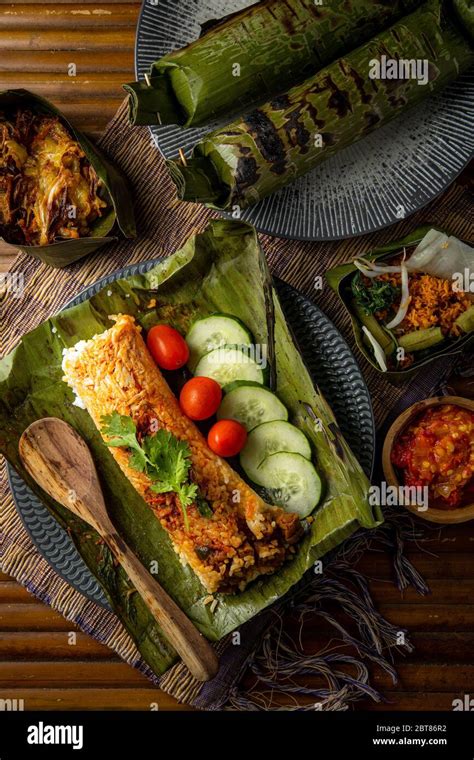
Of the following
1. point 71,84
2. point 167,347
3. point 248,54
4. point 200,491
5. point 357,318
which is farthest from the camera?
point 71,84

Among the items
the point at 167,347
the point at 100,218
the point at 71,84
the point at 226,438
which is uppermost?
the point at 71,84

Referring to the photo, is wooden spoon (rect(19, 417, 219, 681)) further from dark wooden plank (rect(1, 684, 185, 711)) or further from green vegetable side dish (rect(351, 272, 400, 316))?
green vegetable side dish (rect(351, 272, 400, 316))

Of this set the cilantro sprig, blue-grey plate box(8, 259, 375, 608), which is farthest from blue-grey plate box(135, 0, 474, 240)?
the cilantro sprig

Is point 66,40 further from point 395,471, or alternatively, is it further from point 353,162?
point 395,471

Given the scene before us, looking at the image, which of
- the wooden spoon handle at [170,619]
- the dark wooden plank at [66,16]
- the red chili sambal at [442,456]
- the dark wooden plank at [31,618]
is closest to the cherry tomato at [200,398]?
the wooden spoon handle at [170,619]

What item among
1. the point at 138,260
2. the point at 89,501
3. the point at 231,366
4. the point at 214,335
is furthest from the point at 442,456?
the point at 138,260

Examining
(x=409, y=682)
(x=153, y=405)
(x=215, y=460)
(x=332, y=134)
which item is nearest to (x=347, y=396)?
(x=215, y=460)

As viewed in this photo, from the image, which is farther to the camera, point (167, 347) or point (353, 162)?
point (353, 162)
